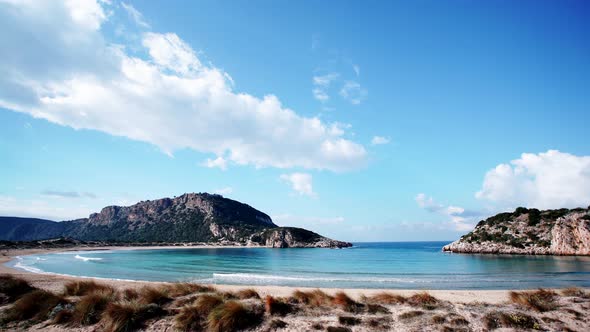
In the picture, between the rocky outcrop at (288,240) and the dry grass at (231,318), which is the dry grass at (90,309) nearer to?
the dry grass at (231,318)

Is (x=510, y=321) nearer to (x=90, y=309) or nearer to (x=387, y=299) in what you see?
(x=387, y=299)

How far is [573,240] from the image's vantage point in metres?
62.8

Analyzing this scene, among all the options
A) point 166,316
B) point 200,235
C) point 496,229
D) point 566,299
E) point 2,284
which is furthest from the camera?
point 200,235

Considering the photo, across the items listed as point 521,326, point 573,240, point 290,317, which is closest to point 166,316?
point 290,317

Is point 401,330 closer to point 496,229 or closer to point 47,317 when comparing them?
point 47,317

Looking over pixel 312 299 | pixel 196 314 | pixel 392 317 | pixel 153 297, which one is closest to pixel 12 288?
pixel 153 297

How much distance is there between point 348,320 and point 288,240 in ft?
475

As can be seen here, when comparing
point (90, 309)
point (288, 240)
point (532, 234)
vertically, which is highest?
point (532, 234)

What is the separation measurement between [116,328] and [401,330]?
953 cm

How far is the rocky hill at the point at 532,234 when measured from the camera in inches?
2466

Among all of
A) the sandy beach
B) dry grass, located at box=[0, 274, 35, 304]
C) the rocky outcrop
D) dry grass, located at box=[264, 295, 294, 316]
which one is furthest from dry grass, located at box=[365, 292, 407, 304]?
the rocky outcrop

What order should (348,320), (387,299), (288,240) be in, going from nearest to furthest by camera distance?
(348,320) → (387,299) → (288,240)

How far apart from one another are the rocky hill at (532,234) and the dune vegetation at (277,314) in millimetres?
66160

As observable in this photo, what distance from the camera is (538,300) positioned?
13.2 m
